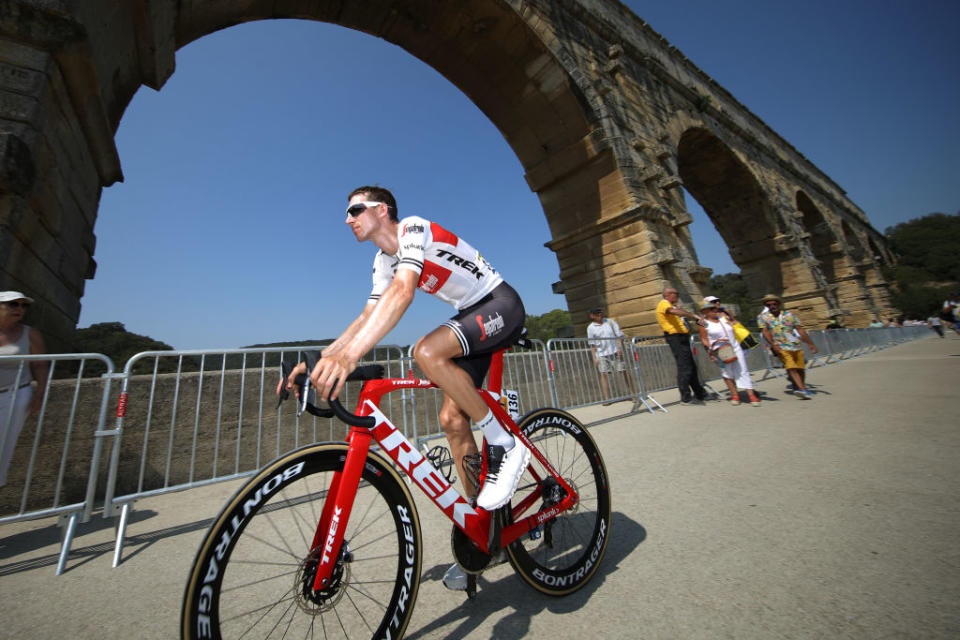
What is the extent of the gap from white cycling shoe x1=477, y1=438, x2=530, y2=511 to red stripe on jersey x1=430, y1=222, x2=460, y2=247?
91cm

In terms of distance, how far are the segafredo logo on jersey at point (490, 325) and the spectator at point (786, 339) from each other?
6.59m

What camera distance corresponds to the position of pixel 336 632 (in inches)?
58.4

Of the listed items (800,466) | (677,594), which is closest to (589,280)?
(800,466)

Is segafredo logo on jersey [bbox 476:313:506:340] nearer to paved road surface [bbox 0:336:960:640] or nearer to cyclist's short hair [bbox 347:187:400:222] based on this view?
cyclist's short hair [bbox 347:187:400:222]

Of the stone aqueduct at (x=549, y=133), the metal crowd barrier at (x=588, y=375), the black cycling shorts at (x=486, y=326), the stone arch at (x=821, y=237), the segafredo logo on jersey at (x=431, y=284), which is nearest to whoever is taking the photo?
the black cycling shorts at (x=486, y=326)

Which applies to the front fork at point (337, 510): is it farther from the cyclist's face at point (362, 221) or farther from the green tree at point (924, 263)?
the green tree at point (924, 263)

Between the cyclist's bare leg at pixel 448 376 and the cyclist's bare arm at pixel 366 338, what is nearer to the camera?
the cyclist's bare arm at pixel 366 338

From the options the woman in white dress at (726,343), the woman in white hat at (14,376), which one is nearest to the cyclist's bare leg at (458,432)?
the woman in white hat at (14,376)

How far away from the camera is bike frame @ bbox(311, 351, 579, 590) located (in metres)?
1.18

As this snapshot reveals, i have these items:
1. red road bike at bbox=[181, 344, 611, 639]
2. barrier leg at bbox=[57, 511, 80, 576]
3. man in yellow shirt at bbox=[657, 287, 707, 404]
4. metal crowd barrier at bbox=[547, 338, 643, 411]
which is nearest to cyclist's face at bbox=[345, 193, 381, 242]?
red road bike at bbox=[181, 344, 611, 639]

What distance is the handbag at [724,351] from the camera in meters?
6.02

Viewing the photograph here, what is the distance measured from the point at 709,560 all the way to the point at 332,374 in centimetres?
191

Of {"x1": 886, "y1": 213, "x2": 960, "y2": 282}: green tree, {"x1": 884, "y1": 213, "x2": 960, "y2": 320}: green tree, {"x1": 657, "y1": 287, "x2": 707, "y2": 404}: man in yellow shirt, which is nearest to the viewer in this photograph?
{"x1": 657, "y1": 287, "x2": 707, "y2": 404}: man in yellow shirt

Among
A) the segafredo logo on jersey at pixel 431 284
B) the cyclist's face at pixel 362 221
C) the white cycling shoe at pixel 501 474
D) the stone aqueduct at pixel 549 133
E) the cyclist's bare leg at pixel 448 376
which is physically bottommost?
the white cycling shoe at pixel 501 474
